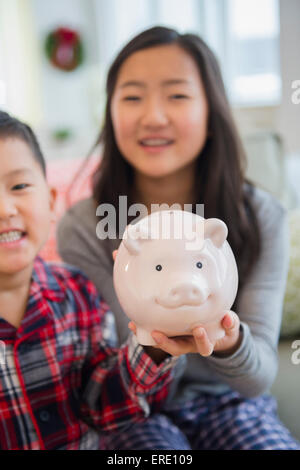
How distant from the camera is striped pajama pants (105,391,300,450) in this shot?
2.39 feet

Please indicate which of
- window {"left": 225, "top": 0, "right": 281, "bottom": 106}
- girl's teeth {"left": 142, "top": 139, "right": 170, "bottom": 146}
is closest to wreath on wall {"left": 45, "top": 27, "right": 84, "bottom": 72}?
window {"left": 225, "top": 0, "right": 281, "bottom": 106}

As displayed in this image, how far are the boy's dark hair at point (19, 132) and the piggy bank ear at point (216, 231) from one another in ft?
0.94

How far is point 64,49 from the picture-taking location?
286 cm

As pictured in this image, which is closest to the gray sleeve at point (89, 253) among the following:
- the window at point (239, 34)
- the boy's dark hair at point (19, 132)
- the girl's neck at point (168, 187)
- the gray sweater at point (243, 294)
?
the gray sweater at point (243, 294)

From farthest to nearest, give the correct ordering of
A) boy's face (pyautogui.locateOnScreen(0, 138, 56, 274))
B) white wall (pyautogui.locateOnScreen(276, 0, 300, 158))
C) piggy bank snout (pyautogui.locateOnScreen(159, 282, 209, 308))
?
white wall (pyautogui.locateOnScreen(276, 0, 300, 158)) → boy's face (pyautogui.locateOnScreen(0, 138, 56, 274)) → piggy bank snout (pyautogui.locateOnScreen(159, 282, 209, 308))

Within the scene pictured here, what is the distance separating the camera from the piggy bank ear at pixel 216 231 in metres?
0.47

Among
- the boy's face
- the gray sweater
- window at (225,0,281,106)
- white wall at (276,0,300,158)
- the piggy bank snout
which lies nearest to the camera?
the piggy bank snout

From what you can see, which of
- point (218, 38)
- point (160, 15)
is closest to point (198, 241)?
point (218, 38)

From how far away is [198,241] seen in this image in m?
0.47

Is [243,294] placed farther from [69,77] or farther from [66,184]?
[69,77]

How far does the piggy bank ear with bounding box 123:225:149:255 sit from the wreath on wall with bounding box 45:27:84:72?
2621mm

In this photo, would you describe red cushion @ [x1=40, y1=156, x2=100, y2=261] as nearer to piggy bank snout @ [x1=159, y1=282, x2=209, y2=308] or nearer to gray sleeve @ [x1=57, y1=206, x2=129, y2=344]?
gray sleeve @ [x1=57, y1=206, x2=129, y2=344]

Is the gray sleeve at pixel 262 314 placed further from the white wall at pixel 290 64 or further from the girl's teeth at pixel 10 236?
the white wall at pixel 290 64
